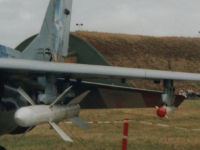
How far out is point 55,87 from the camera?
31.3ft

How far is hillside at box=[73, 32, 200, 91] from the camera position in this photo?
199 ft

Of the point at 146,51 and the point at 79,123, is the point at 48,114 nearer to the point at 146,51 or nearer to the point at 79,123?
the point at 79,123

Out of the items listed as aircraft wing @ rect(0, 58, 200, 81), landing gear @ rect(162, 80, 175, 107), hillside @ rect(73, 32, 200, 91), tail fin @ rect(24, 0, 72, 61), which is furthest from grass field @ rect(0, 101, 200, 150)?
hillside @ rect(73, 32, 200, 91)

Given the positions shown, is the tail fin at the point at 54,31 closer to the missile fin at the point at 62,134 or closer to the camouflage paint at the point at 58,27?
the camouflage paint at the point at 58,27

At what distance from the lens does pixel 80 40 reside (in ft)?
132

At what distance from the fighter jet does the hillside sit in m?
44.1

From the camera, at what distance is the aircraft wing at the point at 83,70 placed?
336 inches

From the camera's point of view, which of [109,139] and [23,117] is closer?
[23,117]

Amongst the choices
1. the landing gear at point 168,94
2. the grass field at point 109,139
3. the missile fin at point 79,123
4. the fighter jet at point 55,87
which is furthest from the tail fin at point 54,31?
the landing gear at point 168,94

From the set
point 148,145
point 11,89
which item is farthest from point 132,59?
point 11,89

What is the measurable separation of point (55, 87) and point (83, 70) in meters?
0.98

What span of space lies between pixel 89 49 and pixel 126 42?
25674 mm

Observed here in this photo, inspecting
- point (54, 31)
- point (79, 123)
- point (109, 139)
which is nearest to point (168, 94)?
point (79, 123)

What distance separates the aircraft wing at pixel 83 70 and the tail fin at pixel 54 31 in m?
3.09
